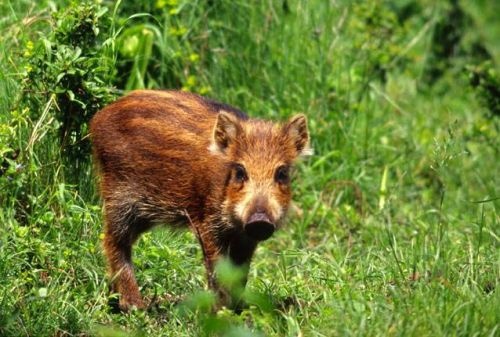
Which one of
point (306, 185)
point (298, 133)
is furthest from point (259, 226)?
point (306, 185)

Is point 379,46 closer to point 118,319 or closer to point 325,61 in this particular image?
point 325,61

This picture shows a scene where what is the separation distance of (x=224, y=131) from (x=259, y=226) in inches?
30.8

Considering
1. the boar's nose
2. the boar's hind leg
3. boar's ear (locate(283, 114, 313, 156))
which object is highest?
boar's ear (locate(283, 114, 313, 156))

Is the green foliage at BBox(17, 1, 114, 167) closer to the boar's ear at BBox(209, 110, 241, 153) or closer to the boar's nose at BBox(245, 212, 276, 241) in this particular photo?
the boar's ear at BBox(209, 110, 241, 153)

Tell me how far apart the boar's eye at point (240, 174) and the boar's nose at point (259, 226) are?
0.39 meters

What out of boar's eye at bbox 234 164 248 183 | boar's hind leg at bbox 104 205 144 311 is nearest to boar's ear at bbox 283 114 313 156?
boar's eye at bbox 234 164 248 183

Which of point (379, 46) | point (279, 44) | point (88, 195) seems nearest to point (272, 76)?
point (279, 44)

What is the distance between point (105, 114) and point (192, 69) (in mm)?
2159

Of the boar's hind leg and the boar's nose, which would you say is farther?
the boar's hind leg

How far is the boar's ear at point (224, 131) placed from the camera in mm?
6895

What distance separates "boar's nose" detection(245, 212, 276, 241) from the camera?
20.8 ft

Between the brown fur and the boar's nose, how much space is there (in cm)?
25

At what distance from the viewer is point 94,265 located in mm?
7078

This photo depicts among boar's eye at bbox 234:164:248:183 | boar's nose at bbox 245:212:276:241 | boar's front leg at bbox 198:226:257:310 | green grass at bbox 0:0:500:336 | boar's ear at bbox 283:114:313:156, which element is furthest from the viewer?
boar's ear at bbox 283:114:313:156
